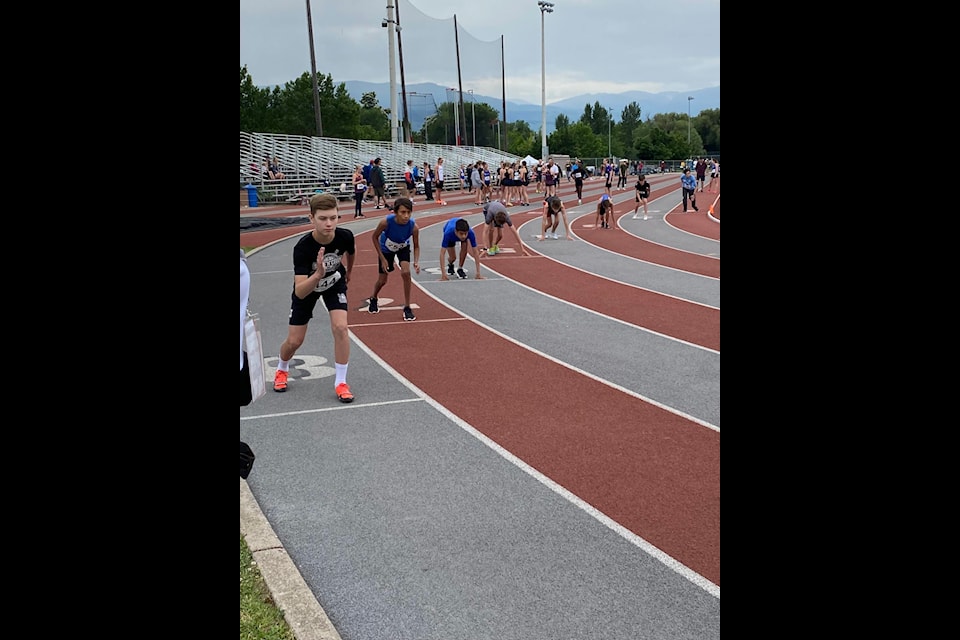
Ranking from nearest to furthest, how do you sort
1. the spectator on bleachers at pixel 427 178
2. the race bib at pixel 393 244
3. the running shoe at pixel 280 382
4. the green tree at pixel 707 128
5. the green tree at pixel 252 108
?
the running shoe at pixel 280 382 < the race bib at pixel 393 244 < the spectator on bleachers at pixel 427 178 < the green tree at pixel 252 108 < the green tree at pixel 707 128

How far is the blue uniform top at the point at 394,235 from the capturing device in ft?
40.0

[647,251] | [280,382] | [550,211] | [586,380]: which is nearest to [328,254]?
[280,382]

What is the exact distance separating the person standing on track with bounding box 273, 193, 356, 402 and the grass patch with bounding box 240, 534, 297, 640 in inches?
130

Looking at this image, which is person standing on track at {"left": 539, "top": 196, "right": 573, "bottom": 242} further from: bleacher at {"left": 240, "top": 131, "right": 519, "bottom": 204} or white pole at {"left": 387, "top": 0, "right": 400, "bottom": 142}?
white pole at {"left": 387, "top": 0, "right": 400, "bottom": 142}

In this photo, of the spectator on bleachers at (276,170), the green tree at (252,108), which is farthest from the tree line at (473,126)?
the spectator on bleachers at (276,170)

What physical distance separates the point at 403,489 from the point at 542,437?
61.2 inches

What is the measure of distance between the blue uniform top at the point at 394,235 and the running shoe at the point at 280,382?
3.61 meters

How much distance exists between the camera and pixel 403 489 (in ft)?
20.3

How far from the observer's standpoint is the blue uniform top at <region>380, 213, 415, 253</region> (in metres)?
12.2

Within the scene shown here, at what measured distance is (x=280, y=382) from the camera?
890 centimetres

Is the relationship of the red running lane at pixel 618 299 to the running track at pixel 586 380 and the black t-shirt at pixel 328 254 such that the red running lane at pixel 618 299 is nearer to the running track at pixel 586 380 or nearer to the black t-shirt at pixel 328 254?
the running track at pixel 586 380
